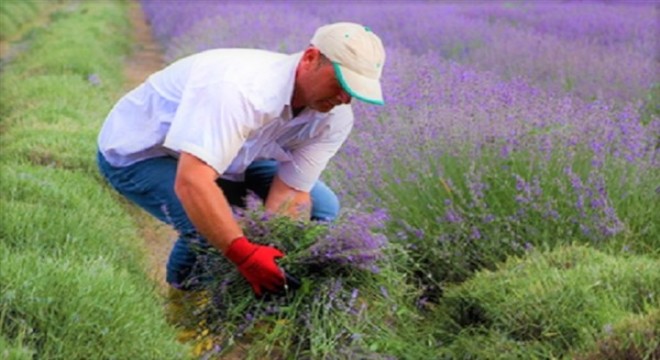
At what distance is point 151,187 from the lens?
3607mm

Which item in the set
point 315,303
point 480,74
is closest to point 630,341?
point 315,303

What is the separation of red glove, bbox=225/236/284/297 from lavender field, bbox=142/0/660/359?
0.09 metres

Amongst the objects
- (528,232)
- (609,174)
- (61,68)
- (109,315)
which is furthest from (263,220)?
(61,68)

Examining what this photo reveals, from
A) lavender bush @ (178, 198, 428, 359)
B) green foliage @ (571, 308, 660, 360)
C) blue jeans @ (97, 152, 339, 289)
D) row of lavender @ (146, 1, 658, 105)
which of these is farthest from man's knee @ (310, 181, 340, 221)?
row of lavender @ (146, 1, 658, 105)

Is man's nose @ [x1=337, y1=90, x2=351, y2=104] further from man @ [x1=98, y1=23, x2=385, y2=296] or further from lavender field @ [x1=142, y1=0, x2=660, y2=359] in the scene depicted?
lavender field @ [x1=142, y1=0, x2=660, y2=359]

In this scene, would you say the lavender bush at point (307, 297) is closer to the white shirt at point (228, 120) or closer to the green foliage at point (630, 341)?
the white shirt at point (228, 120)

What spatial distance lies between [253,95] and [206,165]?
10.3 inches

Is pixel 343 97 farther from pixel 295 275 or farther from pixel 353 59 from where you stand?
pixel 295 275

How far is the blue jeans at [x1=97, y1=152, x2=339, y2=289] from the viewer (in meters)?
3.55

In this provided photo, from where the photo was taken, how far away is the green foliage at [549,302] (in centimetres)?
316

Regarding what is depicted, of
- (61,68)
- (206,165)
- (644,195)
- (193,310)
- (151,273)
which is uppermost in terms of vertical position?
(206,165)

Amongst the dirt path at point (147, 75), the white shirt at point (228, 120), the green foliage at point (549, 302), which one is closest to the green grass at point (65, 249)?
the dirt path at point (147, 75)

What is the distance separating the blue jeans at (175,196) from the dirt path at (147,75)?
14.4 inches

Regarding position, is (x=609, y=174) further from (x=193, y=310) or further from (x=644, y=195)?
(x=193, y=310)
